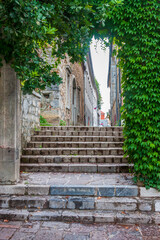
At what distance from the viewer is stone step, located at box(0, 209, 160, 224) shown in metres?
3.01

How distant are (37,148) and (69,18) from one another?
3.13 m

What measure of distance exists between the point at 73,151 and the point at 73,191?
6.11 feet

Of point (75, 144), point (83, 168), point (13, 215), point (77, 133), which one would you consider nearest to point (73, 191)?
point (13, 215)

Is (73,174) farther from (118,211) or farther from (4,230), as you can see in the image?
(4,230)

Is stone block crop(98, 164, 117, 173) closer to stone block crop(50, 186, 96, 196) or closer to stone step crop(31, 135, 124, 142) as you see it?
stone block crop(50, 186, 96, 196)

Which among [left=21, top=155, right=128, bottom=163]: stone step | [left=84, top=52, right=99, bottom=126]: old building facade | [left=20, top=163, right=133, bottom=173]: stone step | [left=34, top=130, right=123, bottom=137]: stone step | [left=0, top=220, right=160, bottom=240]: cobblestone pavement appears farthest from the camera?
[left=84, top=52, right=99, bottom=126]: old building facade

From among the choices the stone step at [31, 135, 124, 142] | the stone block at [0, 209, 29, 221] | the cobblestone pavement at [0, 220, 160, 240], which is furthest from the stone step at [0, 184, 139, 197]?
the stone step at [31, 135, 124, 142]

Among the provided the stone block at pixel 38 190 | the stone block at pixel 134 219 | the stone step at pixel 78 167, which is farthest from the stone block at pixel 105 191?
the stone step at pixel 78 167

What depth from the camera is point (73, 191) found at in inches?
133

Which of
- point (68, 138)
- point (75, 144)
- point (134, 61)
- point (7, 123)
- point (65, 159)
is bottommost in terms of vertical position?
point (65, 159)

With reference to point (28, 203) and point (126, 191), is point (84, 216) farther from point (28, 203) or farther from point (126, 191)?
point (28, 203)

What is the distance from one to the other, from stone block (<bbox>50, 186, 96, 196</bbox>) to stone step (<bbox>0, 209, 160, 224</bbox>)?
0.94ft

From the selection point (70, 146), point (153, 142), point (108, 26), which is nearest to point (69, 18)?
point (108, 26)

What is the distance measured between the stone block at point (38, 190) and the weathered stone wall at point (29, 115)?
1968mm
